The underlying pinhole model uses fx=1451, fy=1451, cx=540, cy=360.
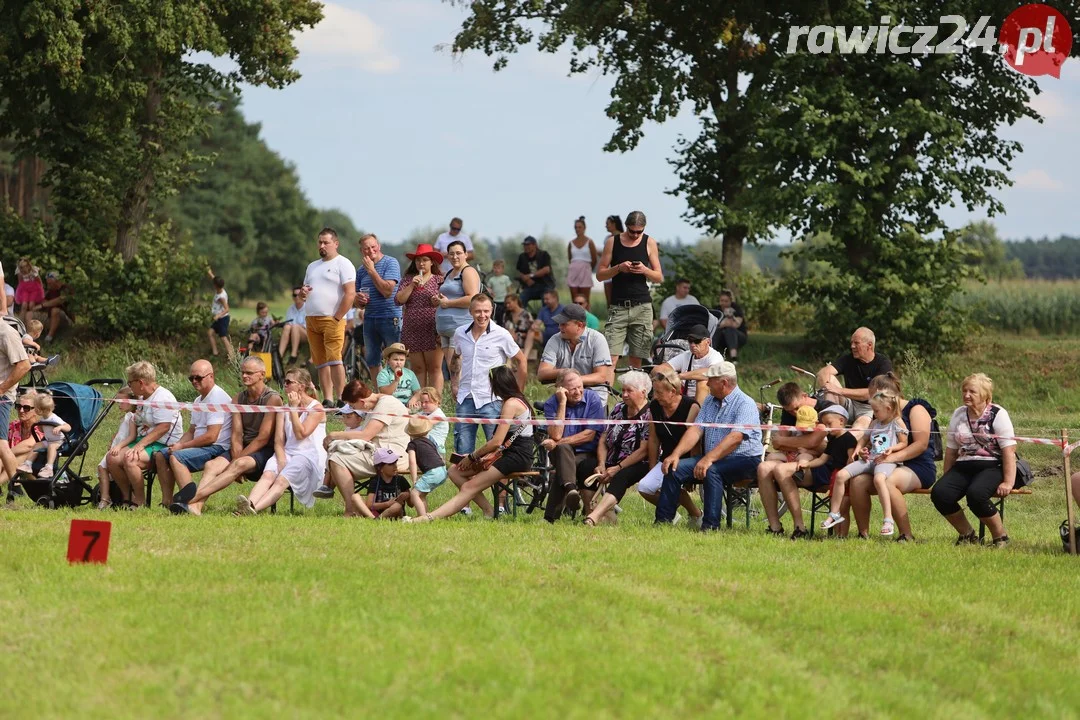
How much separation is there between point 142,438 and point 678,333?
18.8ft

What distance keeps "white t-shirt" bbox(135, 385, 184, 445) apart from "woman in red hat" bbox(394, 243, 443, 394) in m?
3.82

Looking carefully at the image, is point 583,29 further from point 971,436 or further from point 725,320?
point 971,436

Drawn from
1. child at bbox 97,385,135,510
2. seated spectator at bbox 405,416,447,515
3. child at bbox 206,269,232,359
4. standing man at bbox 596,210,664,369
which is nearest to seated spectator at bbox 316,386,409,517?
seated spectator at bbox 405,416,447,515

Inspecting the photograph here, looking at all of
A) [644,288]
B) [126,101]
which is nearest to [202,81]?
[126,101]

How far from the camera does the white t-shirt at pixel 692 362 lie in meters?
14.3

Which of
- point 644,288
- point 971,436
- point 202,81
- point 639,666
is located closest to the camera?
point 639,666

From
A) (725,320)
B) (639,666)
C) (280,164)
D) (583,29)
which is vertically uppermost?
(280,164)

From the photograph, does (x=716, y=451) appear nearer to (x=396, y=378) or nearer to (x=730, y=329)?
(x=396, y=378)

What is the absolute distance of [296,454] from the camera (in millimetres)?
12875

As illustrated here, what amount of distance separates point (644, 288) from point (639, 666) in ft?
34.9

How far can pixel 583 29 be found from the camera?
26.5 metres

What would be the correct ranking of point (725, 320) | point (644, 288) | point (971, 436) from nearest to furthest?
point (971, 436) < point (644, 288) < point (725, 320)

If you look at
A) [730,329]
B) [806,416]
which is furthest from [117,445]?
[730,329]

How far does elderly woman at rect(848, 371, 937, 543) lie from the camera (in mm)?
11773
